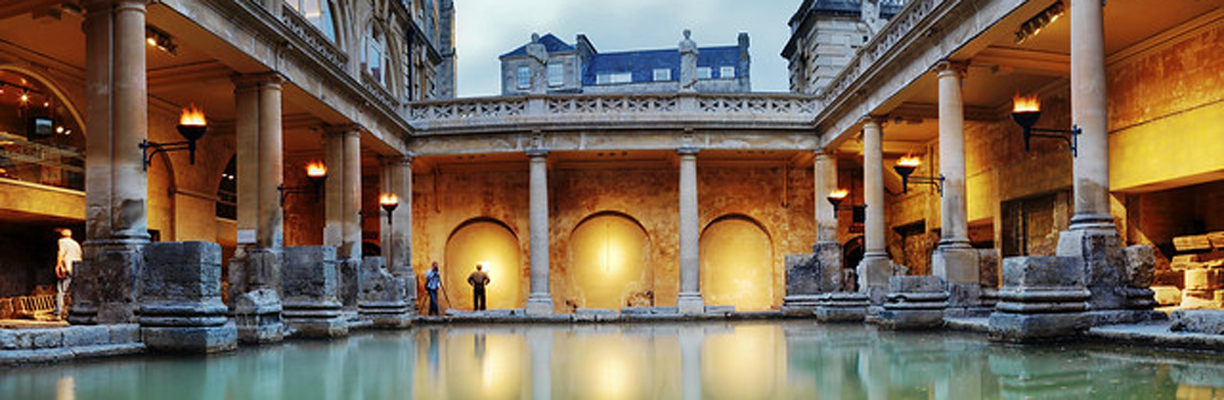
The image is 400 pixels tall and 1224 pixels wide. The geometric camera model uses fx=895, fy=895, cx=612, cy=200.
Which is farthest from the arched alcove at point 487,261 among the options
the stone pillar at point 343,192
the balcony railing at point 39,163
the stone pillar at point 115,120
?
the stone pillar at point 115,120

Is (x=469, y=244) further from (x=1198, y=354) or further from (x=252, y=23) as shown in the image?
(x=1198, y=354)

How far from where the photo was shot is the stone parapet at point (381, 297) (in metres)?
17.0

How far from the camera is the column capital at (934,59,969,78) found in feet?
48.3

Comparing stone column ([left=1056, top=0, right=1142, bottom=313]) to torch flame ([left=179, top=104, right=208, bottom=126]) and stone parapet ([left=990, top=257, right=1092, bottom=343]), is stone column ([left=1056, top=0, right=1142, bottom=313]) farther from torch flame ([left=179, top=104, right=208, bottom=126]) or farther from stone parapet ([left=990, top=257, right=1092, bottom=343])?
torch flame ([left=179, top=104, right=208, bottom=126])

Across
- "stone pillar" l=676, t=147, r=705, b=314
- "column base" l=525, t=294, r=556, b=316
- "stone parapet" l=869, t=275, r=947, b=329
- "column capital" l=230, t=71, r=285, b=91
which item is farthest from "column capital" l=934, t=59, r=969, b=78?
"column base" l=525, t=294, r=556, b=316

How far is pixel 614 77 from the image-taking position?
56.7 metres

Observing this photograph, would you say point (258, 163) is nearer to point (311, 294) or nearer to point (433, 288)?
point (311, 294)

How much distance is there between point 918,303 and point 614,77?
44606mm

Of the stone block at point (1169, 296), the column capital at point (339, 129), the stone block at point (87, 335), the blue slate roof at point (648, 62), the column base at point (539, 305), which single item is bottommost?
the column base at point (539, 305)

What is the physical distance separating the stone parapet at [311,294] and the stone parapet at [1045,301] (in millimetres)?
9138

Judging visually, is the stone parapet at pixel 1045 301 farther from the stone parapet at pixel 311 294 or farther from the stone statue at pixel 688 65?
the stone statue at pixel 688 65

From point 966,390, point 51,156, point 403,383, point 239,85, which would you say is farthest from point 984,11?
point 51,156

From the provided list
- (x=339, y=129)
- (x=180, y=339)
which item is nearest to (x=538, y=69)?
(x=339, y=129)

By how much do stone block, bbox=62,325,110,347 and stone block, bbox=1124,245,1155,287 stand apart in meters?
10.9
